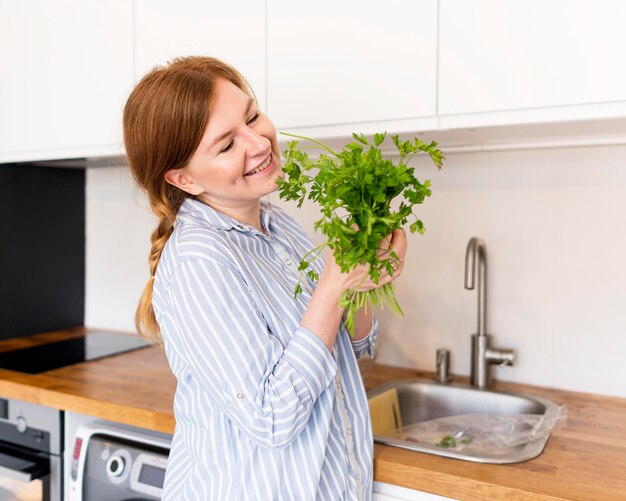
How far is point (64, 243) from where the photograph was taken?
89.0 inches

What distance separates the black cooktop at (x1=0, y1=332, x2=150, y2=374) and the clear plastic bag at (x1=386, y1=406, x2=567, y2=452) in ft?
3.06

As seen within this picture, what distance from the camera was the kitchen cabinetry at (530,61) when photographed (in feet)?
3.74

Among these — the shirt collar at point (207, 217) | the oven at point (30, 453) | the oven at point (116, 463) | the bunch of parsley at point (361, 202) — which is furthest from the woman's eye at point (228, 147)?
the oven at point (30, 453)

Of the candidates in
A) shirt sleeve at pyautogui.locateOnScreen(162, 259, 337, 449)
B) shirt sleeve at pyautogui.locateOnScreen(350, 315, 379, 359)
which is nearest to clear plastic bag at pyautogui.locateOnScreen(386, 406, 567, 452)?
shirt sleeve at pyautogui.locateOnScreen(350, 315, 379, 359)

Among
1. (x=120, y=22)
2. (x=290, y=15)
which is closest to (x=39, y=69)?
(x=120, y=22)

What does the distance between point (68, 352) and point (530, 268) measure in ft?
4.39

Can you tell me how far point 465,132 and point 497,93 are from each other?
15cm

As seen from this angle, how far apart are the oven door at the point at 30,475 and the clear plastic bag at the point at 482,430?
0.81 meters

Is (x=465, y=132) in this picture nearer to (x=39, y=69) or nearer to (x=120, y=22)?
(x=120, y=22)

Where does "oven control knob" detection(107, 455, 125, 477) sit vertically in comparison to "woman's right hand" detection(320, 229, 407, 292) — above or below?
below

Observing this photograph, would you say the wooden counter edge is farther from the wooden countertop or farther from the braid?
the braid

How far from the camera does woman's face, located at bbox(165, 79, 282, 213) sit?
999mm

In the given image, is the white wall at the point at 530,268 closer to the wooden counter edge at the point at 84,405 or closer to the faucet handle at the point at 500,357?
the faucet handle at the point at 500,357

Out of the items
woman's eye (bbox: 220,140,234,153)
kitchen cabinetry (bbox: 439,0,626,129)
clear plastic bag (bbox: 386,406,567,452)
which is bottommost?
clear plastic bag (bbox: 386,406,567,452)
